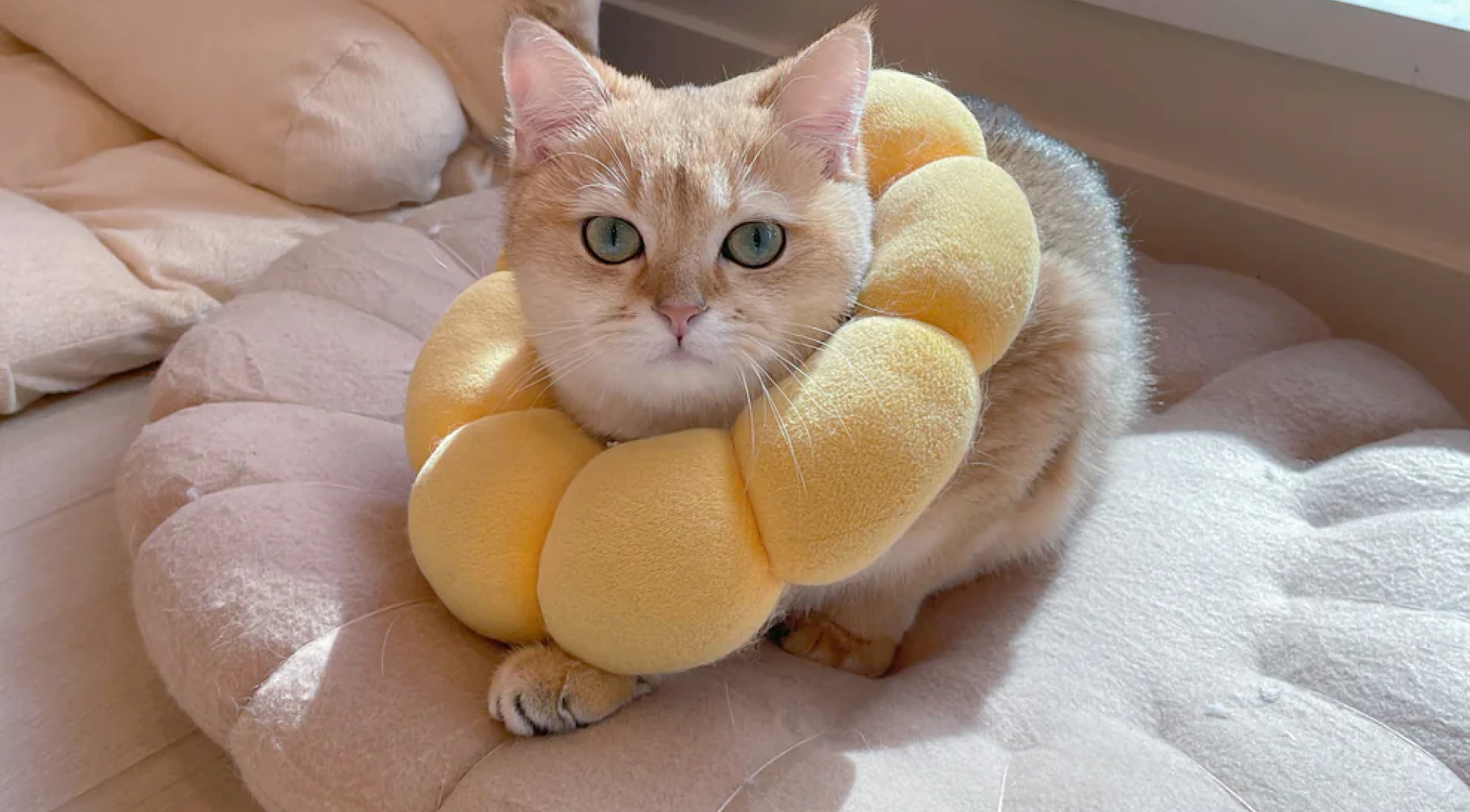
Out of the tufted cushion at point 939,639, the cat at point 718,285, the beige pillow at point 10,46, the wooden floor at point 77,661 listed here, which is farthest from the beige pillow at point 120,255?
the cat at point 718,285

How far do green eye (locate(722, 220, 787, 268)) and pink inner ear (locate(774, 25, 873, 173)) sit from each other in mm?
104

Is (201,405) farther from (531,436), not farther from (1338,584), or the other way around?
(1338,584)

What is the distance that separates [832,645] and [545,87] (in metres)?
0.60

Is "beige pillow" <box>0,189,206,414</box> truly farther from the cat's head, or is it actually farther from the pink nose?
the pink nose

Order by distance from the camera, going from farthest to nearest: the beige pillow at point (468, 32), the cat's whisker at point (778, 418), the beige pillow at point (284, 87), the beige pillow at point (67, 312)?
the beige pillow at point (468, 32)
the beige pillow at point (284, 87)
the beige pillow at point (67, 312)
the cat's whisker at point (778, 418)

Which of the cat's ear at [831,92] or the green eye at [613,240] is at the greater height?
the cat's ear at [831,92]

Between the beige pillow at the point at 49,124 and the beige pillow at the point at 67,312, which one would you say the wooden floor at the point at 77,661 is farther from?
the beige pillow at the point at 49,124

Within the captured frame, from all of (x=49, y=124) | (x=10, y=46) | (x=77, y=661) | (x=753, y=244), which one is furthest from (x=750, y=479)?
(x=10, y=46)

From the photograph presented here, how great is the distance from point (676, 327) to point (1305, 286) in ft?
3.86

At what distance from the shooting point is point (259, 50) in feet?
5.72

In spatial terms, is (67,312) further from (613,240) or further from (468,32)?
(613,240)

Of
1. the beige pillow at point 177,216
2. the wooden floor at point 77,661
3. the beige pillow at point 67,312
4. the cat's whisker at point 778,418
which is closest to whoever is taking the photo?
the cat's whisker at point 778,418

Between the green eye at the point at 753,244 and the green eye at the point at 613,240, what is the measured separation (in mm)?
72

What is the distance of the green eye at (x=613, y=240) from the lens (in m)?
0.86
